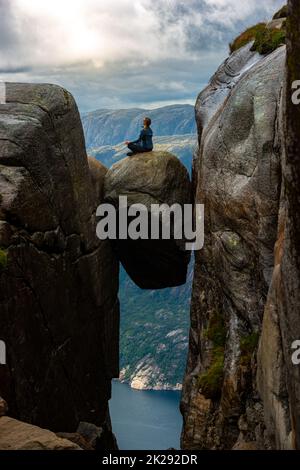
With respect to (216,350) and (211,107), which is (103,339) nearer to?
(216,350)

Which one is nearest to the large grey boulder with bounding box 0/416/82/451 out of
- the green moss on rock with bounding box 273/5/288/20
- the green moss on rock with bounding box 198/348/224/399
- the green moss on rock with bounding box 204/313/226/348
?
the green moss on rock with bounding box 198/348/224/399

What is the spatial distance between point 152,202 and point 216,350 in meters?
10.6

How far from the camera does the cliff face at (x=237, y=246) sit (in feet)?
85.9

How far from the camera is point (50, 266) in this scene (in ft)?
100

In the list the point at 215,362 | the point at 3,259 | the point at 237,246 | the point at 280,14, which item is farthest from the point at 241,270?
the point at 280,14

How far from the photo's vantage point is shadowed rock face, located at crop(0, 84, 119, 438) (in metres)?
27.1

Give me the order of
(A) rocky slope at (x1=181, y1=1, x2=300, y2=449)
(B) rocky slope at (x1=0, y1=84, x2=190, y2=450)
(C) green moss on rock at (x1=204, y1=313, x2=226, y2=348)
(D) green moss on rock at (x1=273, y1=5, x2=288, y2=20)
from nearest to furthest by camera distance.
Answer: (A) rocky slope at (x1=181, y1=1, x2=300, y2=449) < (B) rocky slope at (x1=0, y1=84, x2=190, y2=450) < (C) green moss on rock at (x1=204, y1=313, x2=226, y2=348) < (D) green moss on rock at (x1=273, y1=5, x2=288, y2=20)

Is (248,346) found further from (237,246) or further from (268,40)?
(268,40)

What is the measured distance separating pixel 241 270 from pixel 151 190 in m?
11.1

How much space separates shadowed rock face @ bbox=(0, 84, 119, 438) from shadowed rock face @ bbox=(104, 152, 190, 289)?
163 centimetres

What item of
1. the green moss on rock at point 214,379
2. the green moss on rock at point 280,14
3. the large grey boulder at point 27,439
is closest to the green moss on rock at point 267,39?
the green moss on rock at point 280,14

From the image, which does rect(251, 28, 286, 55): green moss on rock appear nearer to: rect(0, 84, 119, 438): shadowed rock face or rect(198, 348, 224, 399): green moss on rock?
rect(0, 84, 119, 438): shadowed rock face

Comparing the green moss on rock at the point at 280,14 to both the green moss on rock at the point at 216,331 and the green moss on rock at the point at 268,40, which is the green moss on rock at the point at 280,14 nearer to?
the green moss on rock at the point at 268,40

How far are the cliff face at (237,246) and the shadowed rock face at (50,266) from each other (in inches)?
266
